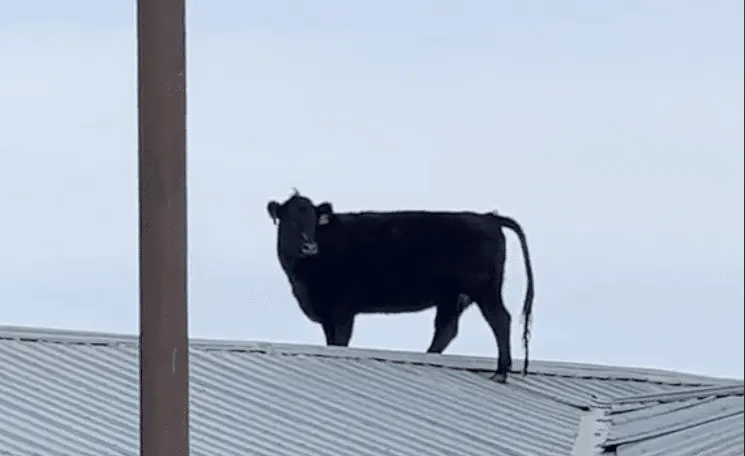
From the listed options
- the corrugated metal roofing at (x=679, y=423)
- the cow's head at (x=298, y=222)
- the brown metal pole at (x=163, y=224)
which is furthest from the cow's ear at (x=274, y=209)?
the brown metal pole at (x=163, y=224)

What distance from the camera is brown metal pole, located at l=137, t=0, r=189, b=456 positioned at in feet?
17.4

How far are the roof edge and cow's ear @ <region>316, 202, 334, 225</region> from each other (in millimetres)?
1426

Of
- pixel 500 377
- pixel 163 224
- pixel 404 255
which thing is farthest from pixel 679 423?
pixel 163 224

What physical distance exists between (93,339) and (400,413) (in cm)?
224

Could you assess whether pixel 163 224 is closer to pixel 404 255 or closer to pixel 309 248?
pixel 404 255

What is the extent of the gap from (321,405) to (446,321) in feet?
12.0

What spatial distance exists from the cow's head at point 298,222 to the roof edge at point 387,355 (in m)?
1.24

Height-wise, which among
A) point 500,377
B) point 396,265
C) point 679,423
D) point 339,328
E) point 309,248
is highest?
point 309,248

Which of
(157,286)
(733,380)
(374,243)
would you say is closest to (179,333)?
(157,286)

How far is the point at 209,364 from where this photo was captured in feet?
39.8

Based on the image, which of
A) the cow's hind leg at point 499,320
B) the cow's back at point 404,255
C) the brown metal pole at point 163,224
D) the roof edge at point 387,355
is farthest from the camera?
the cow's back at point 404,255

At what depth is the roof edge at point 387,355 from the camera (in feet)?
40.5

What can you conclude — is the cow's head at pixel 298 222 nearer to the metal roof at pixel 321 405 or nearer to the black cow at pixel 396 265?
the black cow at pixel 396 265

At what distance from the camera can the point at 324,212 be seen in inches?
586
